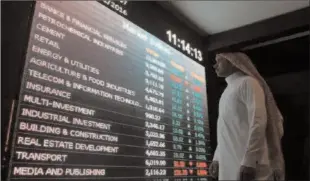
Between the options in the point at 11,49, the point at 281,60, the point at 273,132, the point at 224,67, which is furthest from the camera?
the point at 281,60

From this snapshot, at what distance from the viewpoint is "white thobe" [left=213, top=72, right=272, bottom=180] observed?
1.26 meters

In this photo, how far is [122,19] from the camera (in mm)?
1537

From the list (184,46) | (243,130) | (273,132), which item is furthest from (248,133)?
(184,46)

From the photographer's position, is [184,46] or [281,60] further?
[281,60]

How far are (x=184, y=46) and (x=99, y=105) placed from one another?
0.96 meters

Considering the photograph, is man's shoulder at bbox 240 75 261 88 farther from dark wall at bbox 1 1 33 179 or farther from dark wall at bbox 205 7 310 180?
dark wall at bbox 1 1 33 179

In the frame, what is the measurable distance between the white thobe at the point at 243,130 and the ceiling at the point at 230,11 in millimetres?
685

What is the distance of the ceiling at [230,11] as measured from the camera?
1956mm

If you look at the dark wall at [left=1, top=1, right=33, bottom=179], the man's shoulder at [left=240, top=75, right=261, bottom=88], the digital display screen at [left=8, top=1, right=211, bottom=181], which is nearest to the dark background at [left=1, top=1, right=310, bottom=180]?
the digital display screen at [left=8, top=1, right=211, bottom=181]

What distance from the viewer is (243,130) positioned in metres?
1.36

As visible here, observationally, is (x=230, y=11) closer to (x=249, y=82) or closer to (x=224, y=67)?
(x=224, y=67)

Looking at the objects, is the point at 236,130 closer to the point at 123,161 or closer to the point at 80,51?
the point at 123,161

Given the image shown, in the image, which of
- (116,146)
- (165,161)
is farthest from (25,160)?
(165,161)

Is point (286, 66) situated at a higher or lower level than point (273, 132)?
higher
